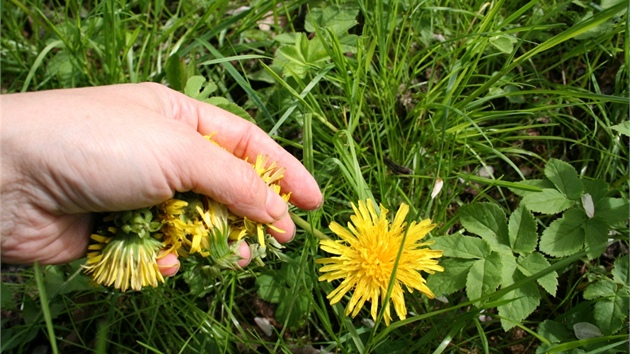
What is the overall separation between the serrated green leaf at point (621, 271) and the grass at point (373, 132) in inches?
5.4

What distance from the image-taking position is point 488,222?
1.86 meters

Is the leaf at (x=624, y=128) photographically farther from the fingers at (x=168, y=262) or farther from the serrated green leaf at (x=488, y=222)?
the fingers at (x=168, y=262)

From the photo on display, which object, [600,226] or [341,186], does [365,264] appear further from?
[600,226]

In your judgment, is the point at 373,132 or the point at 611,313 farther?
the point at 373,132

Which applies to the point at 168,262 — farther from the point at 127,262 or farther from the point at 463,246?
the point at 463,246

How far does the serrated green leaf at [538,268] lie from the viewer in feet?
5.71

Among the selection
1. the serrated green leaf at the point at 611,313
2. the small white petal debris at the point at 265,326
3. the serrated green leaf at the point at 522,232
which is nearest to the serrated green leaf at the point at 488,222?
the serrated green leaf at the point at 522,232

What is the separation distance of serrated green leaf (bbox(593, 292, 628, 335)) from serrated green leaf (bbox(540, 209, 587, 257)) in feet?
0.60

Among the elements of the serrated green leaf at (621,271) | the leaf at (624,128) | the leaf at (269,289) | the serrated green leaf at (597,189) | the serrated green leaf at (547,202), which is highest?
the leaf at (624,128)

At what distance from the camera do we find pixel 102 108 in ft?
5.16

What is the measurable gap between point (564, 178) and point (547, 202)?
0.11 m

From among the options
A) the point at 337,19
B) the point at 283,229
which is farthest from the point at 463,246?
the point at 337,19

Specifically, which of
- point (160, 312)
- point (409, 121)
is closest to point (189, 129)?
point (160, 312)

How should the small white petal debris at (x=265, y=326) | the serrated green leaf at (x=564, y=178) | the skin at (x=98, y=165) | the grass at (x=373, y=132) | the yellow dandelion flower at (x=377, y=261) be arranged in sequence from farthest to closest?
the small white petal debris at (x=265, y=326)
the grass at (x=373, y=132)
the serrated green leaf at (x=564, y=178)
the yellow dandelion flower at (x=377, y=261)
the skin at (x=98, y=165)
